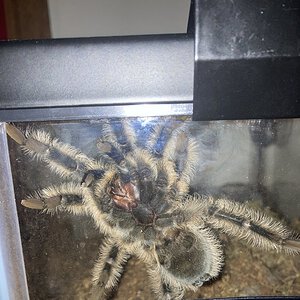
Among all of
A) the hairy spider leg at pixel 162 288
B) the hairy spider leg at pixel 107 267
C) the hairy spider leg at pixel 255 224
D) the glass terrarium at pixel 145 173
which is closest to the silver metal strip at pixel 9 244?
the glass terrarium at pixel 145 173

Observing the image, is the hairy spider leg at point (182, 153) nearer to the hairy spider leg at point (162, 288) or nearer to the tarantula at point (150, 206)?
the tarantula at point (150, 206)

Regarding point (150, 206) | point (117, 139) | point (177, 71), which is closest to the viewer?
point (177, 71)

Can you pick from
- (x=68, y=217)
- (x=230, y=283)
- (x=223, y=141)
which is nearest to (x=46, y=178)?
(x=68, y=217)

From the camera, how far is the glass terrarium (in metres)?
0.60

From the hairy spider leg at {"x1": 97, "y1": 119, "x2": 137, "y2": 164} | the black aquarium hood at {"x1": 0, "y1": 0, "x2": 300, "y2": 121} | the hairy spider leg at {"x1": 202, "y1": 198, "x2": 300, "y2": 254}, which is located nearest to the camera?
the black aquarium hood at {"x1": 0, "y1": 0, "x2": 300, "y2": 121}

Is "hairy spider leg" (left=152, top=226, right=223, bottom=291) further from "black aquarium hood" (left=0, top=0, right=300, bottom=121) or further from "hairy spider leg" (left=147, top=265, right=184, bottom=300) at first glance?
"black aquarium hood" (left=0, top=0, right=300, bottom=121)

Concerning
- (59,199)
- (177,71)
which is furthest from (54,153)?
Answer: (177,71)

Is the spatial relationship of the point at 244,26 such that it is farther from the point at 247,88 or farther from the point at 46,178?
the point at 46,178

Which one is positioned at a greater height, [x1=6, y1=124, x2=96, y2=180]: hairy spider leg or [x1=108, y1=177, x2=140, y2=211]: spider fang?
[x1=6, y1=124, x2=96, y2=180]: hairy spider leg

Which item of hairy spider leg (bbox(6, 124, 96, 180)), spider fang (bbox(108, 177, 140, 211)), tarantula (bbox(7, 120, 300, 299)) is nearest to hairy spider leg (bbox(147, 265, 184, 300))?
tarantula (bbox(7, 120, 300, 299))

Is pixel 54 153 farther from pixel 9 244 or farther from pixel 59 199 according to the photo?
pixel 9 244

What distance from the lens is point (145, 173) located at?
2.66 ft

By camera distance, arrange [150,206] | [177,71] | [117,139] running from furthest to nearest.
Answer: [150,206] → [117,139] → [177,71]

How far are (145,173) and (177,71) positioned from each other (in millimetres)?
264
